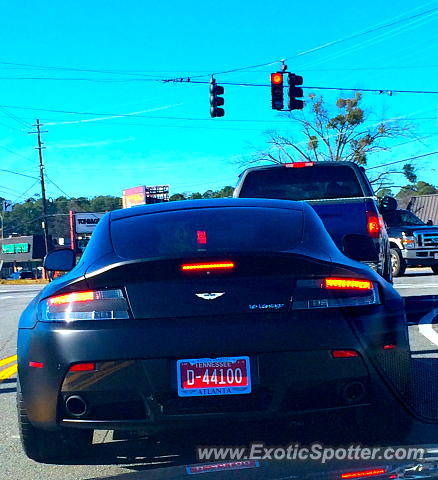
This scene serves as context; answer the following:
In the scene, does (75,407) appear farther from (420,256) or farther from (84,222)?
(84,222)

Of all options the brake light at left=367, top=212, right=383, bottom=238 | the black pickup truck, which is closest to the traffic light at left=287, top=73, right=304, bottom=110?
the black pickup truck

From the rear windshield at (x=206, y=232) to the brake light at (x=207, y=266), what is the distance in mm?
97

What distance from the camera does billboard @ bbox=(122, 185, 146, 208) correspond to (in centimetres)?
7905

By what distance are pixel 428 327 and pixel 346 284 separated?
5514mm

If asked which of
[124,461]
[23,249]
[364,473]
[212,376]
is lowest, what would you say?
[23,249]

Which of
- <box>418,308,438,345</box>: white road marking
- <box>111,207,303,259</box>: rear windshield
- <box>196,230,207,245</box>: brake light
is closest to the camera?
<box>111,207,303,259</box>: rear windshield

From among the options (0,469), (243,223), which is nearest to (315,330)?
(243,223)

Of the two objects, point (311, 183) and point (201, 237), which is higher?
point (311, 183)

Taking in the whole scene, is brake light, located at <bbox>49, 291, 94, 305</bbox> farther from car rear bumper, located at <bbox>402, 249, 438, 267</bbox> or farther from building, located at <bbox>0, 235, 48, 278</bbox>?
building, located at <bbox>0, 235, 48, 278</bbox>

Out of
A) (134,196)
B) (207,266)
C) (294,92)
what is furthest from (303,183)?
(134,196)

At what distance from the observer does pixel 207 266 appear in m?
3.80

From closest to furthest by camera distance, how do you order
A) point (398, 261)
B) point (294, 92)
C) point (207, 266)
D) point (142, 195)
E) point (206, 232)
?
point (207, 266) → point (206, 232) → point (398, 261) → point (294, 92) → point (142, 195)

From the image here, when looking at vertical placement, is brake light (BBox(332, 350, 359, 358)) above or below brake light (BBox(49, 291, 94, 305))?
below

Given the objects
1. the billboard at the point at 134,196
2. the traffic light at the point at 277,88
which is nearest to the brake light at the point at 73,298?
the traffic light at the point at 277,88
